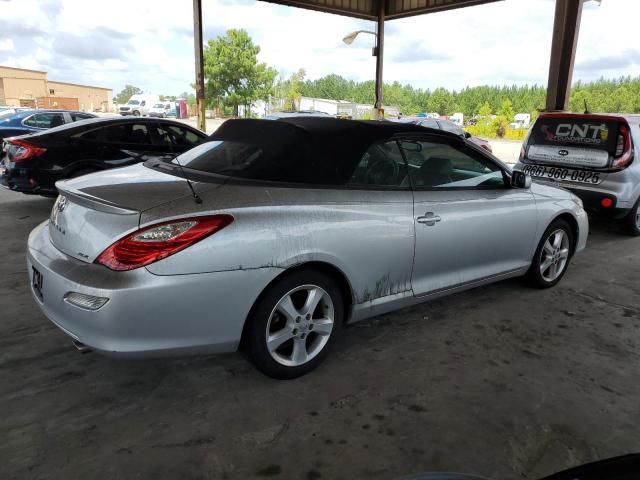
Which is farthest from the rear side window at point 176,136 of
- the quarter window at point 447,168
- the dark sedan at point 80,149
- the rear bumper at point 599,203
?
the rear bumper at point 599,203

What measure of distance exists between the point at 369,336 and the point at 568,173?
4.46 metres

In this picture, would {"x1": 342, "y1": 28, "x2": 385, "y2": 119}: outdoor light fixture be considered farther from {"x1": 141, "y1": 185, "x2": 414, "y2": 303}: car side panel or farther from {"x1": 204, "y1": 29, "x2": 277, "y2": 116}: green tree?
{"x1": 204, "y1": 29, "x2": 277, "y2": 116}: green tree

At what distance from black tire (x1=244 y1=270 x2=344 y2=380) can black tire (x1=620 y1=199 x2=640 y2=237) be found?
5401 millimetres

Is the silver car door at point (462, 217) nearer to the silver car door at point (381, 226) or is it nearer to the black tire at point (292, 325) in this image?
the silver car door at point (381, 226)

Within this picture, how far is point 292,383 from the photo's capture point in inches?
110

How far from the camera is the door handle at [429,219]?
10.4 feet

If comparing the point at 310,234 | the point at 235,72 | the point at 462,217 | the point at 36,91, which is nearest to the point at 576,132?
the point at 462,217

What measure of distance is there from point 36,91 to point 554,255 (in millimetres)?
70902

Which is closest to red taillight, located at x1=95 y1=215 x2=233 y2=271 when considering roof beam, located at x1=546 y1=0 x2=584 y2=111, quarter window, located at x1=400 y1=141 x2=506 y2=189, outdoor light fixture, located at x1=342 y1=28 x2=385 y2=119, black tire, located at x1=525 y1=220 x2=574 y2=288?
quarter window, located at x1=400 y1=141 x2=506 y2=189

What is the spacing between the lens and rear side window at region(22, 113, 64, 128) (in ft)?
40.8

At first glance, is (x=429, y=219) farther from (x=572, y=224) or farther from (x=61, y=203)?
(x=61, y=203)

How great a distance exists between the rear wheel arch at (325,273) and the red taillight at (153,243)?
1.43 feet

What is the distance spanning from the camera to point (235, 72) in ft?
166

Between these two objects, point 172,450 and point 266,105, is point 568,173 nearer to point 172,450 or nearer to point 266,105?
point 172,450
